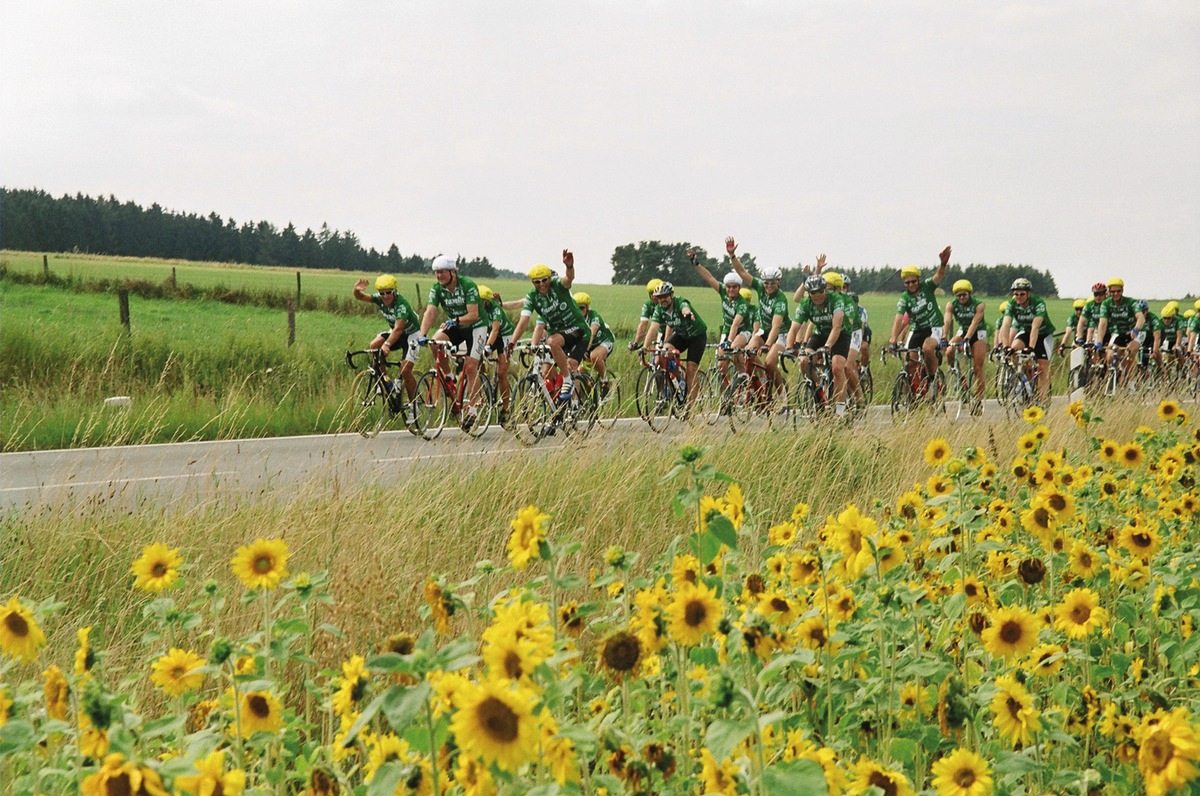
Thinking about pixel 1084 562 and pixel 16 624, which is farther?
pixel 1084 562

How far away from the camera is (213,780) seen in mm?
1672

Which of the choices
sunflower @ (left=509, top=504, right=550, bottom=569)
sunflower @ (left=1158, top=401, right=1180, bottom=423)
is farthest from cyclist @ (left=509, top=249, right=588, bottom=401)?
sunflower @ (left=509, top=504, right=550, bottom=569)

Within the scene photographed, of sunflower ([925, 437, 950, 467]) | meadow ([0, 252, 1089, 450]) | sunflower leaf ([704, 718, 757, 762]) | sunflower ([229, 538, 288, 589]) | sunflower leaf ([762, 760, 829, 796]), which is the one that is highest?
sunflower ([925, 437, 950, 467])

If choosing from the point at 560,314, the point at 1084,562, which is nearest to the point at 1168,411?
the point at 1084,562

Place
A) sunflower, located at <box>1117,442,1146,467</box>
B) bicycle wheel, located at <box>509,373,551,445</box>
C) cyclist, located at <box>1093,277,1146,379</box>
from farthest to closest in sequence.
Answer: cyclist, located at <box>1093,277,1146,379</box> < bicycle wheel, located at <box>509,373,551,445</box> < sunflower, located at <box>1117,442,1146,467</box>

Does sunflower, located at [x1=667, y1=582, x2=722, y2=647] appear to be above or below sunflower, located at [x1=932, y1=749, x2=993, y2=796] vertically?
above

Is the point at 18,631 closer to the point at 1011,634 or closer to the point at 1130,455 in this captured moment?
the point at 1011,634

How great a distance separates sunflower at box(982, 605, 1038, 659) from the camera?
277 cm

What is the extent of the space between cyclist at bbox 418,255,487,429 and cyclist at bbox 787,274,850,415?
14.7 ft

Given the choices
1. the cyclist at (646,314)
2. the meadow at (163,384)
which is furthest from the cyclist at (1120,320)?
the cyclist at (646,314)

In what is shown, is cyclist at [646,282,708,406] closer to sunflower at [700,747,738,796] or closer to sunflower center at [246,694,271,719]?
sunflower center at [246,694,271,719]

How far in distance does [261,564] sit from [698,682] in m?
1.08

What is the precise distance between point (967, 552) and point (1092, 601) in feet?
1.62

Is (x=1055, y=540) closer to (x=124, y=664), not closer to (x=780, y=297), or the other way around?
(x=124, y=664)
